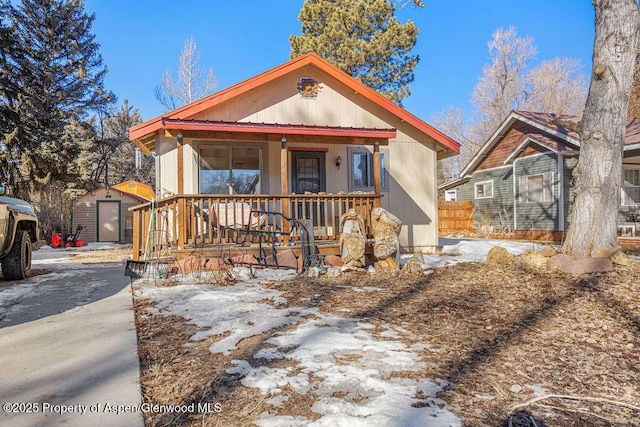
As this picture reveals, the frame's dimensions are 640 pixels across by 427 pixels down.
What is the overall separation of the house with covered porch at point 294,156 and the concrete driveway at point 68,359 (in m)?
2.29

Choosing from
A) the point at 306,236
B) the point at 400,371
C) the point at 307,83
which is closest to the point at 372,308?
the point at 400,371

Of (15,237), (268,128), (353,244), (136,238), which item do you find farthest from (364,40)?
(15,237)

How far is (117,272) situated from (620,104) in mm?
8666

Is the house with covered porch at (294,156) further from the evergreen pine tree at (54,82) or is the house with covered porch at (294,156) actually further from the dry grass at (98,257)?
the evergreen pine tree at (54,82)

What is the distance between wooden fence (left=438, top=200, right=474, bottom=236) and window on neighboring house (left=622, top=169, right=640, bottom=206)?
6.00 metres

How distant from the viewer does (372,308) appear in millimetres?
4148

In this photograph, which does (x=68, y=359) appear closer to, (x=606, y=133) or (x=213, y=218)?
(x=213, y=218)

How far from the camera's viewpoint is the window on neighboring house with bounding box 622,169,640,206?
1328 centimetres

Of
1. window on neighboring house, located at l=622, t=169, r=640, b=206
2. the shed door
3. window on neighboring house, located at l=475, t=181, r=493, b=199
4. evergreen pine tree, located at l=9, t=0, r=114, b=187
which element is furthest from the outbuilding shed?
window on neighboring house, located at l=622, t=169, r=640, b=206

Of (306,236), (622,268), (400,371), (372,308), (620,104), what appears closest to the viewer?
(400,371)

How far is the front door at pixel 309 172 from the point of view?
9.16 meters

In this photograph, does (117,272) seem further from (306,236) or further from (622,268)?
(622,268)

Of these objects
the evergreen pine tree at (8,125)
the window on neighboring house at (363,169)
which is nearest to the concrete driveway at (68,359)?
the window on neighboring house at (363,169)

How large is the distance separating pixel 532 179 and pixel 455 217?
4.17 m
